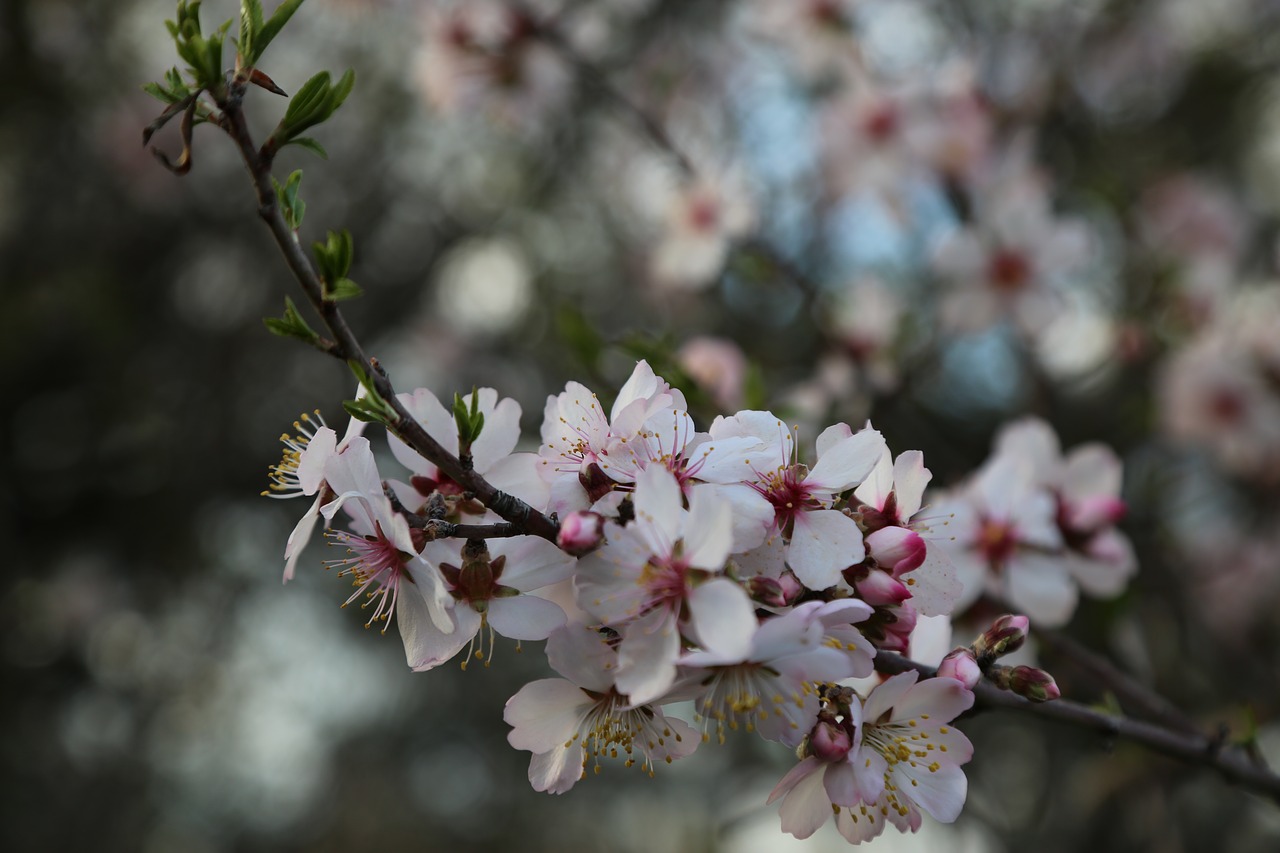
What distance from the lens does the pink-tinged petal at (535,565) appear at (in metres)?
1.10

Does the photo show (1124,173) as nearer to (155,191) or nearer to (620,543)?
(620,543)

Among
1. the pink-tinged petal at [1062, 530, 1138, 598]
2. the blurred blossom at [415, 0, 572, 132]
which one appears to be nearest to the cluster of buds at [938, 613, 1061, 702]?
the pink-tinged petal at [1062, 530, 1138, 598]

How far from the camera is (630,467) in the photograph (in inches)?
42.9

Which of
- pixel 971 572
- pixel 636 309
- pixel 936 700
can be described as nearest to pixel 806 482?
pixel 936 700

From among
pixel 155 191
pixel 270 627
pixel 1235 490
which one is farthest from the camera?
pixel 270 627

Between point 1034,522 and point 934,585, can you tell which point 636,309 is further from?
point 934,585

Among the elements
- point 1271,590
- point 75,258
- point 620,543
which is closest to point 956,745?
point 620,543

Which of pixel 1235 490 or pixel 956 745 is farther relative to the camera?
pixel 1235 490

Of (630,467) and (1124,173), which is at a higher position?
(630,467)

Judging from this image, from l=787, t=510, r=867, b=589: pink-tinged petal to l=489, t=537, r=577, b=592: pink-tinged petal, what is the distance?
250mm

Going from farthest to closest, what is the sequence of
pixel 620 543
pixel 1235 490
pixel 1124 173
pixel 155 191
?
pixel 155 191
pixel 1124 173
pixel 1235 490
pixel 620 543

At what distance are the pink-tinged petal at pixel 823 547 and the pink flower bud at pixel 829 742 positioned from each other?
0.17 m

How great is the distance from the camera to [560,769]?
3.86 feet

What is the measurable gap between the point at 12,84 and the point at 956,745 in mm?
6066
